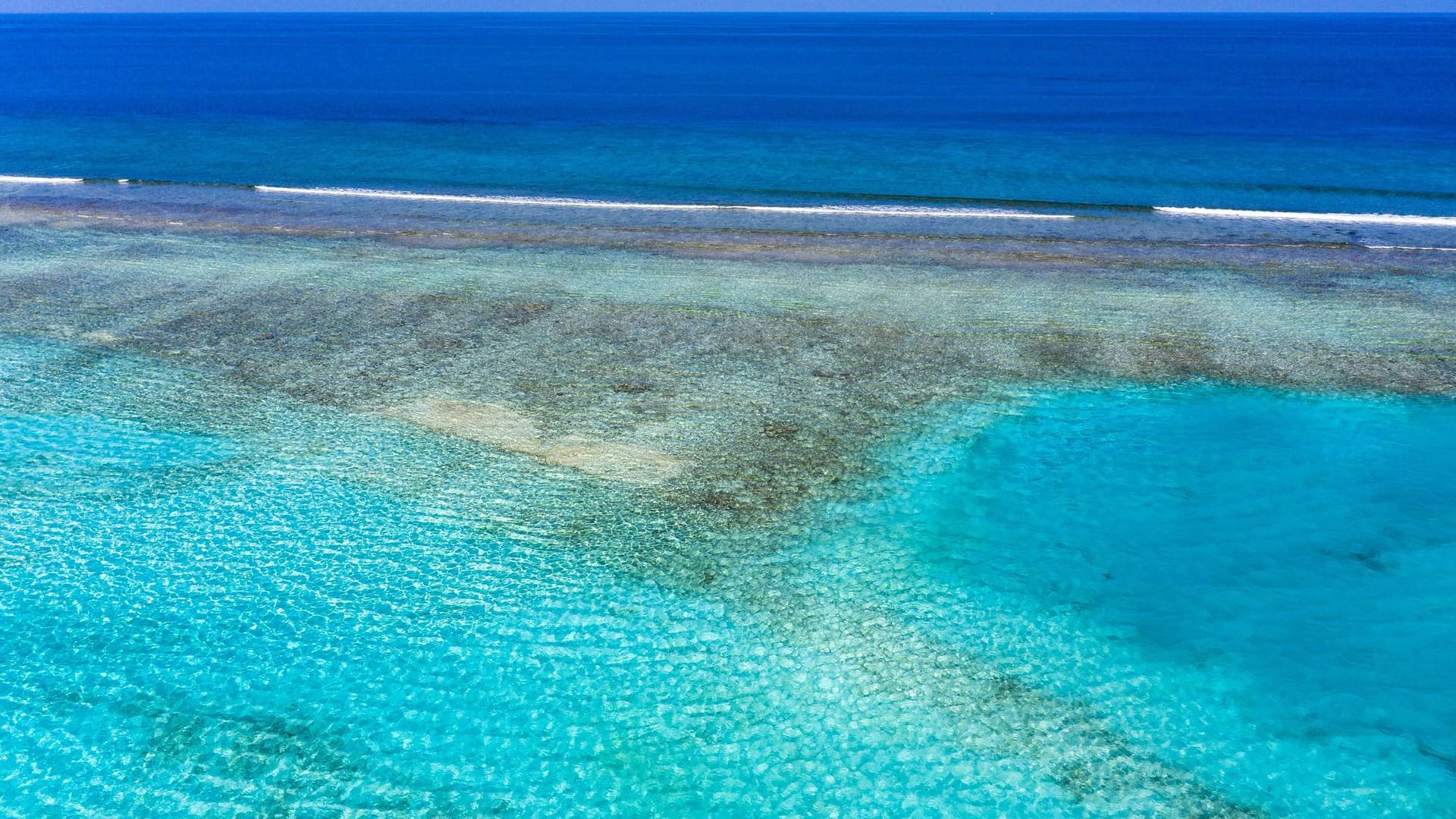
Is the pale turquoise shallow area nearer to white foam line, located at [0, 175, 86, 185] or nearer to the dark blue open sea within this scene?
the dark blue open sea

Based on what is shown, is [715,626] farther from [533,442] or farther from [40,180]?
→ [40,180]

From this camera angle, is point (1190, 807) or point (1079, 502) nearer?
point (1190, 807)

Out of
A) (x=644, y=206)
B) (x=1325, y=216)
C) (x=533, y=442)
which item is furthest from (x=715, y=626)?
(x=1325, y=216)

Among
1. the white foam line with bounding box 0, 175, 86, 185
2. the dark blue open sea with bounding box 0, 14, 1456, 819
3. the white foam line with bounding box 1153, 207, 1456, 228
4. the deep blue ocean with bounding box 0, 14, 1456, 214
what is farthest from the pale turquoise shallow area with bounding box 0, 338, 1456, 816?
the white foam line with bounding box 0, 175, 86, 185

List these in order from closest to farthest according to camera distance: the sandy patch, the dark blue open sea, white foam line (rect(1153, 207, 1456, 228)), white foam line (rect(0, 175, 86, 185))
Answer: the dark blue open sea → the sandy patch → white foam line (rect(1153, 207, 1456, 228)) → white foam line (rect(0, 175, 86, 185))

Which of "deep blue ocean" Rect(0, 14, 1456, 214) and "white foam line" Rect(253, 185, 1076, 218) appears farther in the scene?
"deep blue ocean" Rect(0, 14, 1456, 214)

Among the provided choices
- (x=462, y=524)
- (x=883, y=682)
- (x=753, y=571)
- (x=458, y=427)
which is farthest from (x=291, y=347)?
(x=883, y=682)

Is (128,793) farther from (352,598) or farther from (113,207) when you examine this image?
(113,207)
